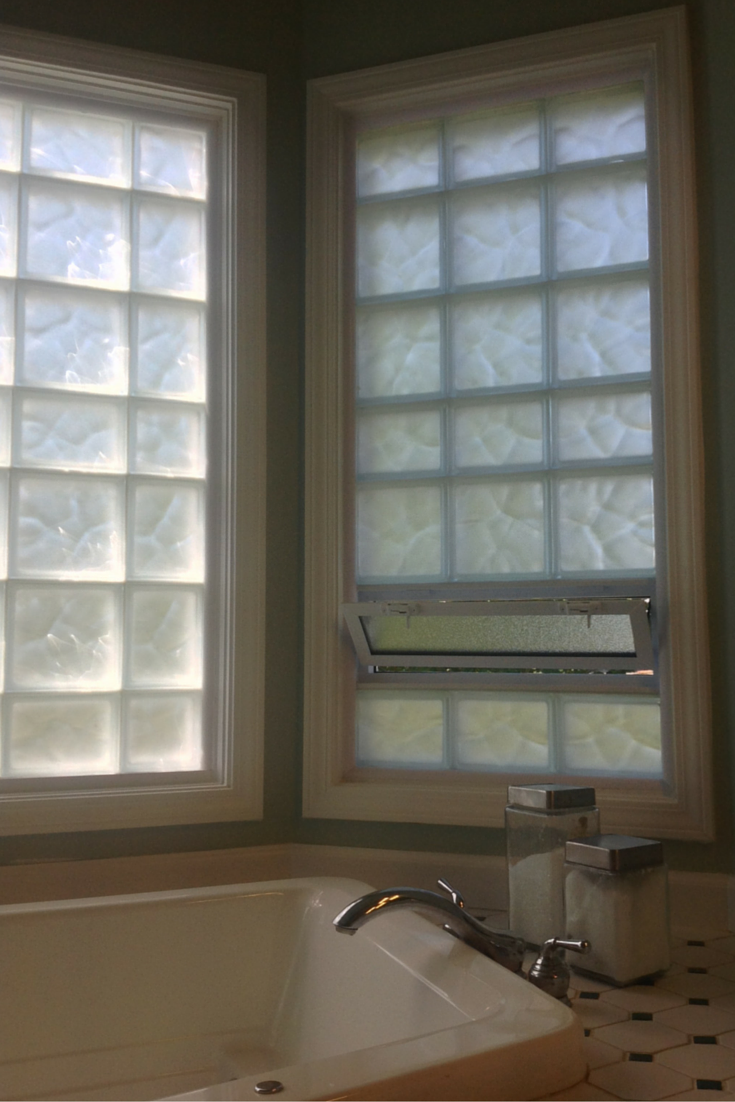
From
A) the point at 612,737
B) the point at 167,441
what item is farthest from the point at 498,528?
the point at 167,441

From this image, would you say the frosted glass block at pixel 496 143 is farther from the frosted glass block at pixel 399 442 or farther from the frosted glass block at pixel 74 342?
the frosted glass block at pixel 74 342

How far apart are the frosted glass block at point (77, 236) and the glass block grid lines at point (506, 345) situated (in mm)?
641

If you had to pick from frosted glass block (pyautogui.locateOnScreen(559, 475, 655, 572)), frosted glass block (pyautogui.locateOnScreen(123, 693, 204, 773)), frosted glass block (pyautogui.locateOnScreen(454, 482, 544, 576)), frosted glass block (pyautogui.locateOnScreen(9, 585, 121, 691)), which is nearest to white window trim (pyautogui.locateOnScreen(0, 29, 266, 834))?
frosted glass block (pyautogui.locateOnScreen(123, 693, 204, 773))

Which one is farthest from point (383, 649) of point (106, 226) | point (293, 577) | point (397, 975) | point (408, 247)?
point (106, 226)

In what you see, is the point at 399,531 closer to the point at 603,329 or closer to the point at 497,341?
the point at 497,341

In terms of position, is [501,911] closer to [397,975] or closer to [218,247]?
[397,975]

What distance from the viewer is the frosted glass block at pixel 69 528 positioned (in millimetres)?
2277

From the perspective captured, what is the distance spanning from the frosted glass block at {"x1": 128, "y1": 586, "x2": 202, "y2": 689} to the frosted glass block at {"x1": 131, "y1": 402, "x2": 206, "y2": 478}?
0.32m

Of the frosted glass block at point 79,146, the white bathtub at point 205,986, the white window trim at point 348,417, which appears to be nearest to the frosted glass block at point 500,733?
the white window trim at point 348,417

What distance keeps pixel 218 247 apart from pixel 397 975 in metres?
1.84

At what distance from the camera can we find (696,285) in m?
2.10

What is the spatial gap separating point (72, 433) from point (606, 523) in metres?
1.34

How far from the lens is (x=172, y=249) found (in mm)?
2469

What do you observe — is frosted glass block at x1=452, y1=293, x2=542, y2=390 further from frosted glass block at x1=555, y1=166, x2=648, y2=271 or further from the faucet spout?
the faucet spout
